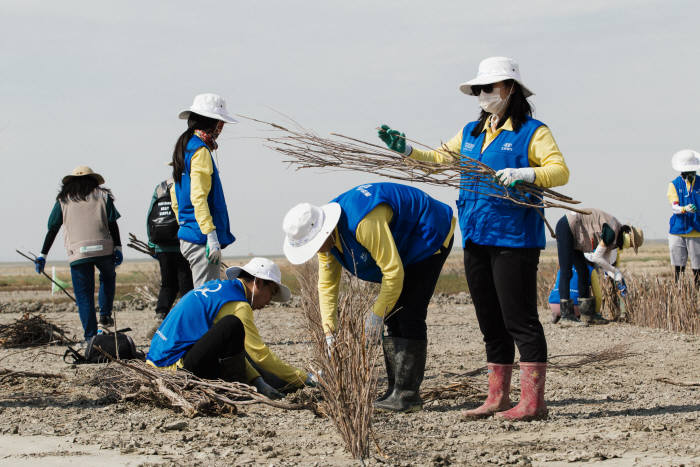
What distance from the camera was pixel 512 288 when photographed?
3.88 metres

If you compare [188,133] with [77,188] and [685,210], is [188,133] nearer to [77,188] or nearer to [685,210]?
[77,188]

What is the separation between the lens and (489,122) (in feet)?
13.5

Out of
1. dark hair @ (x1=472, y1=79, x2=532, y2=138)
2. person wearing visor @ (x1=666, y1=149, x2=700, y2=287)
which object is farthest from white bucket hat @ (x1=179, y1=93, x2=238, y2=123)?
person wearing visor @ (x1=666, y1=149, x2=700, y2=287)

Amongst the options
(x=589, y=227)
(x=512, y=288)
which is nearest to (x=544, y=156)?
(x=512, y=288)

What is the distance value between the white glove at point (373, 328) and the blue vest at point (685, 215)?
20.2ft

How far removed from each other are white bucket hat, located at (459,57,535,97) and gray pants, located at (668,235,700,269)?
584 centimetres

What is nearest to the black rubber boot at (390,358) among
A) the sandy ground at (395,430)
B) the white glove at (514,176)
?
the sandy ground at (395,430)

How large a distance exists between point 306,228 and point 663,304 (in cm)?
583

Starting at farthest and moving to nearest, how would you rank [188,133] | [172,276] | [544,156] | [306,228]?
[172,276] → [188,133] → [306,228] → [544,156]

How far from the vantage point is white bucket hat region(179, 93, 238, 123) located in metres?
5.44

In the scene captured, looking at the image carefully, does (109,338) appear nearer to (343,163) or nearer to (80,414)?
(80,414)

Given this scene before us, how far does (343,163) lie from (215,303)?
1.22 metres

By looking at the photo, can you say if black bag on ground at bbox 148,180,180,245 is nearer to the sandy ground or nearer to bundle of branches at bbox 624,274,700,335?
the sandy ground

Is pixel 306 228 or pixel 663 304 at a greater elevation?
pixel 306 228
